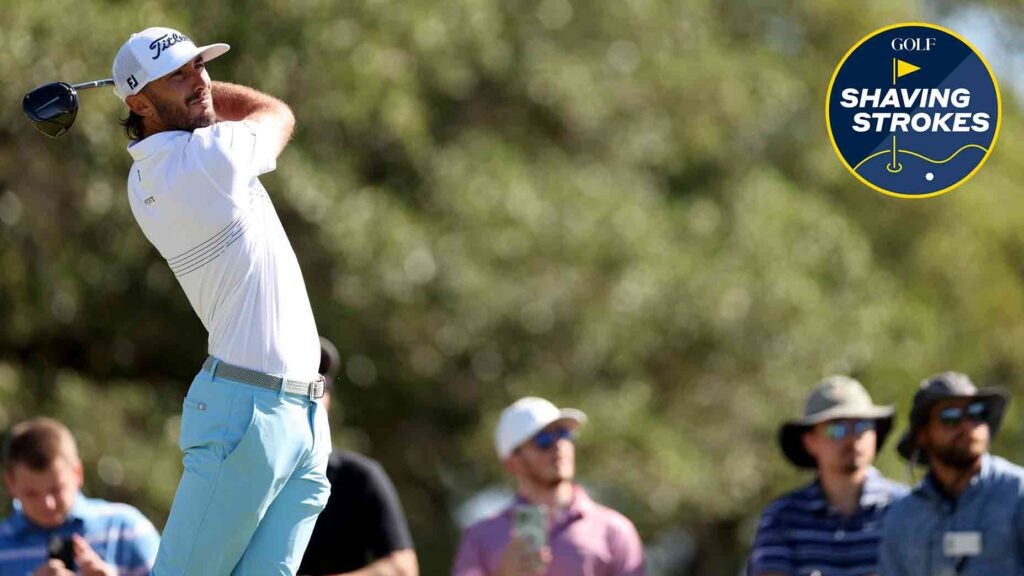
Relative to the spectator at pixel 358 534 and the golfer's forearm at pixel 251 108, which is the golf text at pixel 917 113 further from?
the golfer's forearm at pixel 251 108

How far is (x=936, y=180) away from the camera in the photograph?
7863 millimetres

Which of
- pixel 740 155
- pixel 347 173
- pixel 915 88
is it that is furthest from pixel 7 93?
pixel 740 155

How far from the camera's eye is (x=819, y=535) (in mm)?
7070

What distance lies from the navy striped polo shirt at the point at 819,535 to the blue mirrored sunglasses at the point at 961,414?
1.14ft

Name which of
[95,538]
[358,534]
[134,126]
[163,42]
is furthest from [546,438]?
[163,42]

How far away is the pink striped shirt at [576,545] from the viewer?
7328mm

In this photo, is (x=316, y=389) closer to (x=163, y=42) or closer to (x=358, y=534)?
(x=163, y=42)

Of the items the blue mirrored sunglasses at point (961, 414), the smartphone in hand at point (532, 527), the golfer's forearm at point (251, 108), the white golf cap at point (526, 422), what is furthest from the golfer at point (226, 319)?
the blue mirrored sunglasses at point (961, 414)

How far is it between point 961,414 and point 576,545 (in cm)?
157

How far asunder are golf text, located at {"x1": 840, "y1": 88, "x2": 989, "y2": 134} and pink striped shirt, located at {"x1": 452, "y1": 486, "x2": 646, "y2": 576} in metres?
2.01

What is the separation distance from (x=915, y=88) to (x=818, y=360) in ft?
30.7

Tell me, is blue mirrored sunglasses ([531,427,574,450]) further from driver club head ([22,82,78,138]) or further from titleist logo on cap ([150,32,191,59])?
titleist logo on cap ([150,32,191,59])

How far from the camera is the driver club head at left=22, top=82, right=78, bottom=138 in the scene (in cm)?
Result: 538

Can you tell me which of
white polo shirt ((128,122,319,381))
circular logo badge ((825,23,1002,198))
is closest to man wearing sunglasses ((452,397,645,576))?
circular logo badge ((825,23,1002,198))
